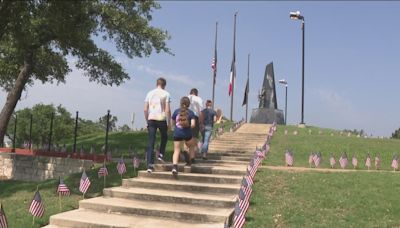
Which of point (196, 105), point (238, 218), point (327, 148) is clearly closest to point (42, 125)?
point (327, 148)

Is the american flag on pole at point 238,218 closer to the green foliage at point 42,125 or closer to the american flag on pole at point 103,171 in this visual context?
the american flag on pole at point 103,171

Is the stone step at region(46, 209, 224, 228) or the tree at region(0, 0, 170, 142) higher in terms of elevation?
the tree at region(0, 0, 170, 142)

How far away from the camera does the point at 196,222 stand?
8023mm

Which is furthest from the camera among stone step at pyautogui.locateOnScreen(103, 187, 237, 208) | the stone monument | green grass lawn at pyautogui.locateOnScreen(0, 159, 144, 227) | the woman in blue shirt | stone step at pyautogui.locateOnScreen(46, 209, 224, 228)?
the stone monument

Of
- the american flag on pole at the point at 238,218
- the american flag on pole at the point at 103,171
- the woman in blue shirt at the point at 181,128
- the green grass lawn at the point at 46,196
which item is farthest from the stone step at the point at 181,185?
the american flag on pole at the point at 238,218

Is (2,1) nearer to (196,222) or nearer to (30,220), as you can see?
(30,220)

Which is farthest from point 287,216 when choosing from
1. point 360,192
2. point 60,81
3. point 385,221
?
point 60,81

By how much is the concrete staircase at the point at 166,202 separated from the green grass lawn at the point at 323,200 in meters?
0.61

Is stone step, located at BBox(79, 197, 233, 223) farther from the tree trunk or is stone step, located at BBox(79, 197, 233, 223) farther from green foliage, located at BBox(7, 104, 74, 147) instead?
green foliage, located at BBox(7, 104, 74, 147)

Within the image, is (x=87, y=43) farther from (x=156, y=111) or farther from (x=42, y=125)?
(x=42, y=125)

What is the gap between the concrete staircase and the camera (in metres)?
7.95

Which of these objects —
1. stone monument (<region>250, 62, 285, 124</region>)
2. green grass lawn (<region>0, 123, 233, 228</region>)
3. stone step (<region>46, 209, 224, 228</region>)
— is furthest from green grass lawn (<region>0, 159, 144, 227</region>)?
stone monument (<region>250, 62, 285, 124</region>)

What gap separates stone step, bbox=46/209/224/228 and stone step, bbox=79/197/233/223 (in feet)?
0.41

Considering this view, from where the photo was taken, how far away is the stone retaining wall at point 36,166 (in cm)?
1875
